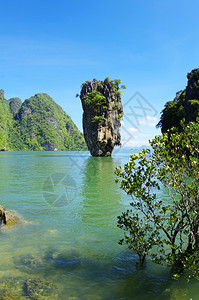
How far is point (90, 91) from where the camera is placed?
226 ft

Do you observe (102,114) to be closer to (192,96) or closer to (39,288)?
(192,96)

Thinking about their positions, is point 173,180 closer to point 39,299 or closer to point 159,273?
point 159,273

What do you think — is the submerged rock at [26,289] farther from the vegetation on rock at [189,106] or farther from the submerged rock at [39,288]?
the vegetation on rock at [189,106]

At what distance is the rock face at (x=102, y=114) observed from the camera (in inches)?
2534

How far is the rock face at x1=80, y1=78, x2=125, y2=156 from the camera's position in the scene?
6438cm

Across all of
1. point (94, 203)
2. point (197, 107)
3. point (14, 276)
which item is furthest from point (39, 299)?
point (197, 107)

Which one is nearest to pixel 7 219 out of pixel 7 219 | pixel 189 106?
pixel 7 219

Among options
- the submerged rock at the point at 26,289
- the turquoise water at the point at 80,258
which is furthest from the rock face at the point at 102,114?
the submerged rock at the point at 26,289

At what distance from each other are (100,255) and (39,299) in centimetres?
250

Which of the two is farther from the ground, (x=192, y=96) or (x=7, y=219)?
(x=192, y=96)

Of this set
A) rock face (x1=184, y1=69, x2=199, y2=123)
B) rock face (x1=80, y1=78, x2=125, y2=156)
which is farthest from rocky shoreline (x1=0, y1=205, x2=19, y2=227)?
rock face (x1=80, y1=78, x2=125, y2=156)

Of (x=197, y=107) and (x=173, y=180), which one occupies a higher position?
(x=197, y=107)

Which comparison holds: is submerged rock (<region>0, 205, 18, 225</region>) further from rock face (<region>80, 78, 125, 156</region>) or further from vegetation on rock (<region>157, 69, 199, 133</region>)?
rock face (<region>80, 78, 125, 156</region>)

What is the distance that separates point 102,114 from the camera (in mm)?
65188
